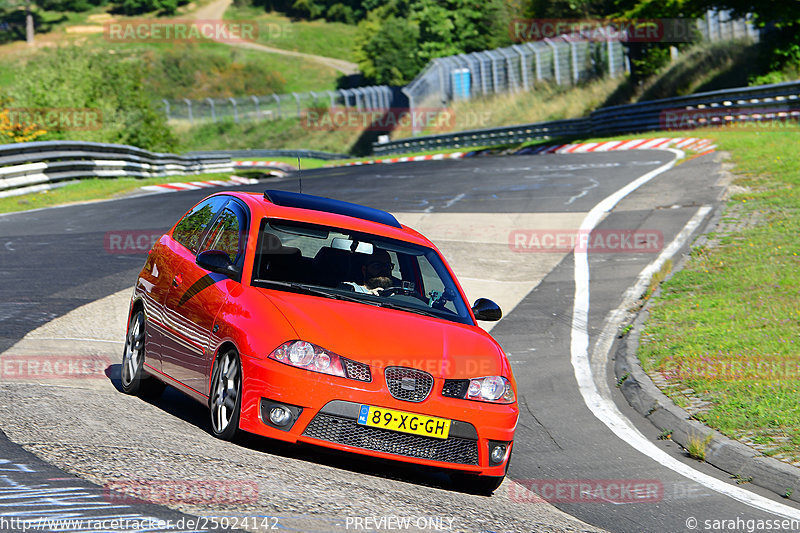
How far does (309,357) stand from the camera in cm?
638

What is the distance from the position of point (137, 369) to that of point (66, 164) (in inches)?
820

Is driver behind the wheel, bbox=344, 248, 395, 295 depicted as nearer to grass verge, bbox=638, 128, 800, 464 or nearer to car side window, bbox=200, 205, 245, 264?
car side window, bbox=200, 205, 245, 264

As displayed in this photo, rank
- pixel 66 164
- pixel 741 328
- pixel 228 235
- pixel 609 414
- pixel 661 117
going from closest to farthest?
pixel 228 235
pixel 609 414
pixel 741 328
pixel 66 164
pixel 661 117

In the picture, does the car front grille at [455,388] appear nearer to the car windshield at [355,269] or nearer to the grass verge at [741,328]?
the car windshield at [355,269]

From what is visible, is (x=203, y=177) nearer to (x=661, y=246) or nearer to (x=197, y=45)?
(x=661, y=246)

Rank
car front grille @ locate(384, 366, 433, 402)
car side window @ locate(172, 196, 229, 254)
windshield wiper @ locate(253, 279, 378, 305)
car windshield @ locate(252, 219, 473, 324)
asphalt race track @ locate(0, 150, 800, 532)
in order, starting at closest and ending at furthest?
asphalt race track @ locate(0, 150, 800, 532)
car front grille @ locate(384, 366, 433, 402)
windshield wiper @ locate(253, 279, 378, 305)
car windshield @ locate(252, 219, 473, 324)
car side window @ locate(172, 196, 229, 254)

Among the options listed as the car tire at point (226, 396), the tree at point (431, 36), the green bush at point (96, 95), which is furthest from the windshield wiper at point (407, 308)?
the tree at point (431, 36)

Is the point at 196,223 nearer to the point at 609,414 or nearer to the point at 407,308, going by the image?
the point at 407,308

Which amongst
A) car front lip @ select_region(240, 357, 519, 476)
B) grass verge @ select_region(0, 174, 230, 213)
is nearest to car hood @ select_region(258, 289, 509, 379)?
car front lip @ select_region(240, 357, 519, 476)

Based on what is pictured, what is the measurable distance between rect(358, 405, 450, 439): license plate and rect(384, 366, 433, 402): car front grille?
0.36 ft

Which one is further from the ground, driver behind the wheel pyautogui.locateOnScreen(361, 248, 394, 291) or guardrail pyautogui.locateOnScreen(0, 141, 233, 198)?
driver behind the wheel pyautogui.locateOnScreen(361, 248, 394, 291)

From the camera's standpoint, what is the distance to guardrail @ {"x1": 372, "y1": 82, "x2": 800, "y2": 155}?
31.8m

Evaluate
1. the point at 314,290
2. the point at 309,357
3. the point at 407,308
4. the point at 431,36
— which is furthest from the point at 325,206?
the point at 431,36

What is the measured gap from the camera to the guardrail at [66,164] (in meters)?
Answer: 24.6
